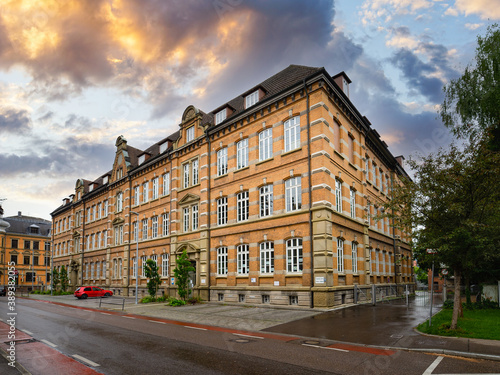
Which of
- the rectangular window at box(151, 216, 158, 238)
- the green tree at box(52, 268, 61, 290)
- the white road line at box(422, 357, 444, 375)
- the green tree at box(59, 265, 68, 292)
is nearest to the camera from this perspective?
the white road line at box(422, 357, 444, 375)

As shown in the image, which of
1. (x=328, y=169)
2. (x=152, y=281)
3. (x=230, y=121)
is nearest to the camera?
(x=328, y=169)

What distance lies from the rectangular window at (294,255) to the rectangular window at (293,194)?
204 centimetres

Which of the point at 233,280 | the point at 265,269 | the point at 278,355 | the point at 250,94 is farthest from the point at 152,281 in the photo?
the point at 278,355

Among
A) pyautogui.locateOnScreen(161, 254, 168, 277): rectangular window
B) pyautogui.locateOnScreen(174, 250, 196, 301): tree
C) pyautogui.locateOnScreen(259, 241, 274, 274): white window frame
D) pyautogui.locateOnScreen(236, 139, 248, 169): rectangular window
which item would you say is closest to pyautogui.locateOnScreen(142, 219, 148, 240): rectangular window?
pyautogui.locateOnScreen(161, 254, 168, 277): rectangular window

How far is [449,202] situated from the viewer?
1260cm

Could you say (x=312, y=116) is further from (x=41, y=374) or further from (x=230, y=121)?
(x=41, y=374)

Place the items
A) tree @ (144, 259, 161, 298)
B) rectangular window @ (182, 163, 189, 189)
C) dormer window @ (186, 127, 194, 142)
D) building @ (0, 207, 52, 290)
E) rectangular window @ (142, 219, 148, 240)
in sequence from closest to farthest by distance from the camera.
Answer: tree @ (144, 259, 161, 298)
dormer window @ (186, 127, 194, 142)
rectangular window @ (182, 163, 189, 189)
rectangular window @ (142, 219, 148, 240)
building @ (0, 207, 52, 290)

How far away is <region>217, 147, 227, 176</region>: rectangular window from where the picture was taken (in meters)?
29.0

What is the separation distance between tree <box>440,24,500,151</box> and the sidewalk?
12.4 metres

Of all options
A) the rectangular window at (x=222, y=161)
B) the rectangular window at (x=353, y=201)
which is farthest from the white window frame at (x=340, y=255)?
the rectangular window at (x=222, y=161)

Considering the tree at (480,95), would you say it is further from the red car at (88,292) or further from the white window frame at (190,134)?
the red car at (88,292)

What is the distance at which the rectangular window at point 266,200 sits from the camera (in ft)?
80.6

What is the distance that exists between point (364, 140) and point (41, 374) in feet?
87.7

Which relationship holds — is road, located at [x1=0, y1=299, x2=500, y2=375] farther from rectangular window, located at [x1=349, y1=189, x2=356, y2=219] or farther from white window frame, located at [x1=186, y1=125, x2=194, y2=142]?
white window frame, located at [x1=186, y1=125, x2=194, y2=142]
